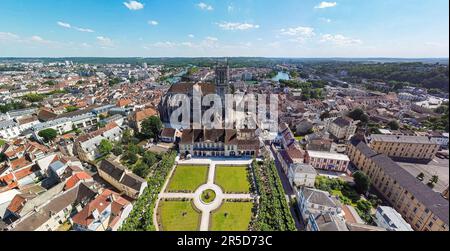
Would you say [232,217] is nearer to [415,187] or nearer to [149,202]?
[149,202]

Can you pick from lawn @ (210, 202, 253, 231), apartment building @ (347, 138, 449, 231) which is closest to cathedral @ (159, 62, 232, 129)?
lawn @ (210, 202, 253, 231)

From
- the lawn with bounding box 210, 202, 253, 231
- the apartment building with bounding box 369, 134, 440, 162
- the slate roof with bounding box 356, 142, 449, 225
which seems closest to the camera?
the slate roof with bounding box 356, 142, 449, 225

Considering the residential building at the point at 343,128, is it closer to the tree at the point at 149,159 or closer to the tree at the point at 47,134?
the tree at the point at 149,159

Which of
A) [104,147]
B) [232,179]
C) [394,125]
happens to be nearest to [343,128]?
[394,125]

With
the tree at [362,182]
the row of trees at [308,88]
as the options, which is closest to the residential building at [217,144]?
the tree at [362,182]

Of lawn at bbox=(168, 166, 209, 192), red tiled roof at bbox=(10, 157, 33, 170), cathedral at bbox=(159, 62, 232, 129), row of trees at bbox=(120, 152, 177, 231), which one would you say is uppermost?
cathedral at bbox=(159, 62, 232, 129)

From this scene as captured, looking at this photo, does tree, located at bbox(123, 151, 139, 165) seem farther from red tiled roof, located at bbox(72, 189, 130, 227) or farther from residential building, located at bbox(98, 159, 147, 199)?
Answer: red tiled roof, located at bbox(72, 189, 130, 227)

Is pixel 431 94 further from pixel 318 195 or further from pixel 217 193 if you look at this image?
pixel 217 193
